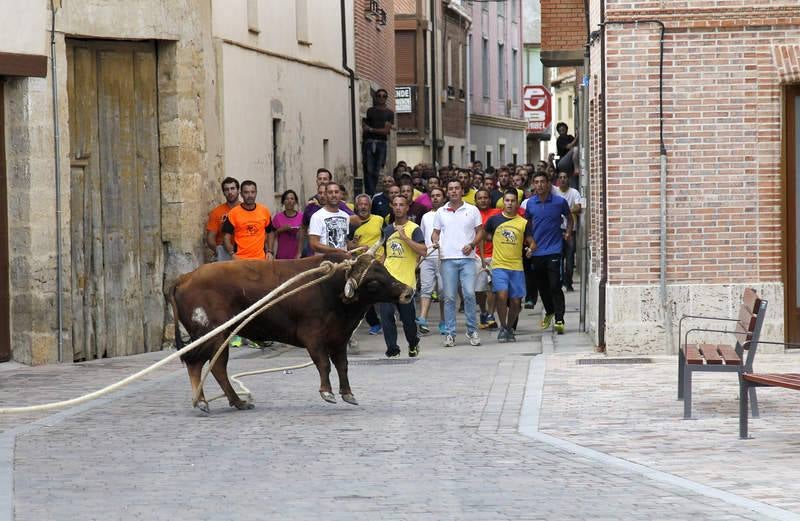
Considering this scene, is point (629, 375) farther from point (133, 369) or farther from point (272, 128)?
point (272, 128)

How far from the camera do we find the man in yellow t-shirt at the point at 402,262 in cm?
1767

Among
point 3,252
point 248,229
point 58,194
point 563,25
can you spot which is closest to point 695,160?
point 248,229

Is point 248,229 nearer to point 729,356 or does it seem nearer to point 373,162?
point 729,356

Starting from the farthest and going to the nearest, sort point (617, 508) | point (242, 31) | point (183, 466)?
point (242, 31) → point (183, 466) → point (617, 508)

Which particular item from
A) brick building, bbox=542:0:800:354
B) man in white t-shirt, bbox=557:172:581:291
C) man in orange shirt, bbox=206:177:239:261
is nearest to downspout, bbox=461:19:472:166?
man in white t-shirt, bbox=557:172:581:291

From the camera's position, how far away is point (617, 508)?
28.0 feet

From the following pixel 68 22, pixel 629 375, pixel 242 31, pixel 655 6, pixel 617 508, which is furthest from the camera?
pixel 242 31

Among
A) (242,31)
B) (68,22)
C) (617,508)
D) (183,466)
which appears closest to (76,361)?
(68,22)

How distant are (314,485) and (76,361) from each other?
972 centimetres

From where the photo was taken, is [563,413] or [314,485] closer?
[314,485]

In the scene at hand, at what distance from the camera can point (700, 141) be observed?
1708cm

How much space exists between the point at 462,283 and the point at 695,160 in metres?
3.47

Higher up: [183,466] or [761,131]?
[761,131]

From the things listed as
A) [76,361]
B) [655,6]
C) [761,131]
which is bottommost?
[76,361]
